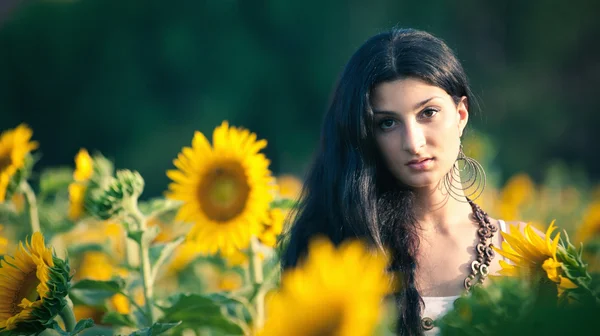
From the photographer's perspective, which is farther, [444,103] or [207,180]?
[207,180]

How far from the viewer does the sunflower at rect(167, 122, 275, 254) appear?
1.74m

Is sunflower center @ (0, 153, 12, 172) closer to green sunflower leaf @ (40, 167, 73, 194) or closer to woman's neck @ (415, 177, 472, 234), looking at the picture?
green sunflower leaf @ (40, 167, 73, 194)

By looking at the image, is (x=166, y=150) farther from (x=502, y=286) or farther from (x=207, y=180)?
(x=502, y=286)

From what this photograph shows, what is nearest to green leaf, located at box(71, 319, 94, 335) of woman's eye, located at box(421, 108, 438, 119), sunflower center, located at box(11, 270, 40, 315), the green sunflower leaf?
sunflower center, located at box(11, 270, 40, 315)

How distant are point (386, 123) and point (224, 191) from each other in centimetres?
50

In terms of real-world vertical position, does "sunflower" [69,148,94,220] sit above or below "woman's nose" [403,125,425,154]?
above

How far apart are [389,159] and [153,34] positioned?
22.5 feet

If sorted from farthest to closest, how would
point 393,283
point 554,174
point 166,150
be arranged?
point 166,150
point 554,174
point 393,283

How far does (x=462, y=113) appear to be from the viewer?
151 cm

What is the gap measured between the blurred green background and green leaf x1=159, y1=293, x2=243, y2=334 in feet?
16.9

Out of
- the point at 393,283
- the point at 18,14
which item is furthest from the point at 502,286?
the point at 18,14

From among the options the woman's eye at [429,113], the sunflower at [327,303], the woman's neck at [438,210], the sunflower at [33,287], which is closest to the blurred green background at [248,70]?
the woman's neck at [438,210]

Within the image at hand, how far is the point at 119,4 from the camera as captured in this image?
27.5 ft

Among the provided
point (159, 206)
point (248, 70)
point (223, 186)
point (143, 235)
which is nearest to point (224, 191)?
point (223, 186)
